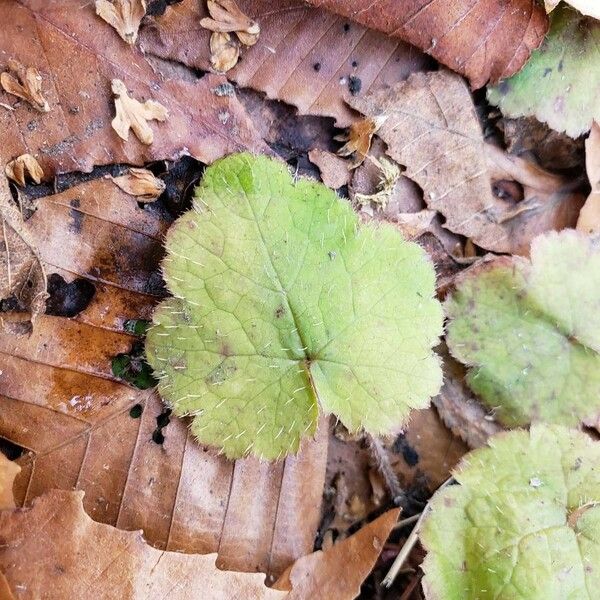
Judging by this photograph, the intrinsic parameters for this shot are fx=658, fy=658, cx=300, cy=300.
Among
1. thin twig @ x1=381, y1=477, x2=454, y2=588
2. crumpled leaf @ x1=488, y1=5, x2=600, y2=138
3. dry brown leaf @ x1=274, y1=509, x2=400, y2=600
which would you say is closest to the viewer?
dry brown leaf @ x1=274, y1=509, x2=400, y2=600

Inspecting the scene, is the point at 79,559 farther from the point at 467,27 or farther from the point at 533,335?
the point at 467,27

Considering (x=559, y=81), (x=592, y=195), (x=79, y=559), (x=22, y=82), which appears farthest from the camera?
(x=592, y=195)

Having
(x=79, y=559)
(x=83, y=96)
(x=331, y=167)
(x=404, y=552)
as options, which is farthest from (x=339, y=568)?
(x=83, y=96)

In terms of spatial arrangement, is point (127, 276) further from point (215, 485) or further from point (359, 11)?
point (359, 11)

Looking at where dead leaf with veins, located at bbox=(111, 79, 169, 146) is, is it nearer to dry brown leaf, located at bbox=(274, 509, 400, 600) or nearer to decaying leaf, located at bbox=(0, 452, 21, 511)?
decaying leaf, located at bbox=(0, 452, 21, 511)

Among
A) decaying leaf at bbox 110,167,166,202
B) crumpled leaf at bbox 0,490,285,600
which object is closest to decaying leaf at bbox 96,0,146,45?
decaying leaf at bbox 110,167,166,202

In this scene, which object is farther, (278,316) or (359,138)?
(359,138)

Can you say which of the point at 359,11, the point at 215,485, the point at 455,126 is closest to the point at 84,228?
the point at 215,485
